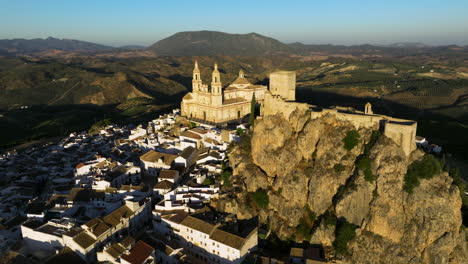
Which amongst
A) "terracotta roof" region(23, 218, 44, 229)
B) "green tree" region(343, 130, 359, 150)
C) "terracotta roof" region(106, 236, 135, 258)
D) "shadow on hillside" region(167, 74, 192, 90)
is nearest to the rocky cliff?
"green tree" region(343, 130, 359, 150)

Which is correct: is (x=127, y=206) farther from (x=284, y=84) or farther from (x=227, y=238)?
(x=284, y=84)

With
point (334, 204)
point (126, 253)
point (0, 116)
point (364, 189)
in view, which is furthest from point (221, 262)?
point (0, 116)

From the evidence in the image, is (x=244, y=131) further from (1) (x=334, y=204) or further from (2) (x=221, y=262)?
(2) (x=221, y=262)

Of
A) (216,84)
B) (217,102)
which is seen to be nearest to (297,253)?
(217,102)

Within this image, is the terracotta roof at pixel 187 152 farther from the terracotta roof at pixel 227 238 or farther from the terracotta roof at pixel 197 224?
the terracotta roof at pixel 227 238

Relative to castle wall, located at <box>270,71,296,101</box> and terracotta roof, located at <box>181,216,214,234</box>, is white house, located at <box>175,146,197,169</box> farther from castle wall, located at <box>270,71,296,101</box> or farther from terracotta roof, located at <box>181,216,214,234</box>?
castle wall, located at <box>270,71,296,101</box>

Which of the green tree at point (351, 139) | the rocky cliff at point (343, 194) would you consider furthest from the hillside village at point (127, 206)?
the green tree at point (351, 139)
